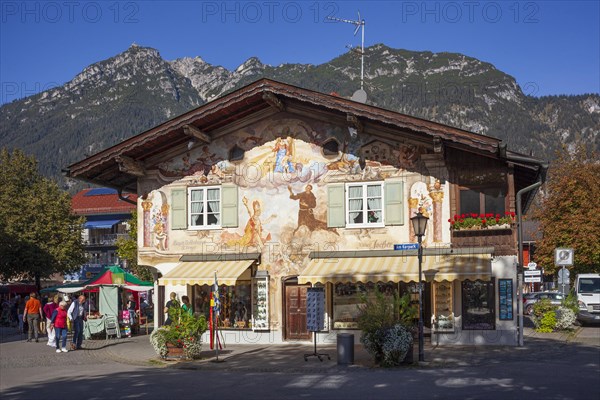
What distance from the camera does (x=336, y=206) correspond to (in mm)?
24844

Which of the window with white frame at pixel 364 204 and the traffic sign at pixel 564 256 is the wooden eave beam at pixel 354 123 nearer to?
the window with white frame at pixel 364 204

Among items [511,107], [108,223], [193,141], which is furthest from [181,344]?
[511,107]

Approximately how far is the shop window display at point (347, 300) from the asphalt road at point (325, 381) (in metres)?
4.66

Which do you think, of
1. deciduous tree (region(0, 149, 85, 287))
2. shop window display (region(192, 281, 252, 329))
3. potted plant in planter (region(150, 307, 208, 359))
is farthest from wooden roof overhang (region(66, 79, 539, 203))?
deciduous tree (region(0, 149, 85, 287))

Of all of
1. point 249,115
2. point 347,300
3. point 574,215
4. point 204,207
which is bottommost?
point 347,300

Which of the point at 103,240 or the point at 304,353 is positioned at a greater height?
the point at 103,240

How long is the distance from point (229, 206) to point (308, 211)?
8.66 feet

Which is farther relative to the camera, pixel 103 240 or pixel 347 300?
pixel 103 240

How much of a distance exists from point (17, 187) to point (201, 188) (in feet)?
106

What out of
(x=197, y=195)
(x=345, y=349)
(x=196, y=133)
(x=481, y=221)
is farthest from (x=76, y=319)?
(x=481, y=221)

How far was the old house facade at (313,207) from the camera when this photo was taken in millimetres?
23391

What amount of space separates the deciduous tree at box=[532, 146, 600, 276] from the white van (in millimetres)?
8243

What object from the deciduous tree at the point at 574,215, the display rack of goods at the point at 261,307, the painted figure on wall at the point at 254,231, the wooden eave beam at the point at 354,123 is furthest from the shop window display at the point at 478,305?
the deciduous tree at the point at 574,215

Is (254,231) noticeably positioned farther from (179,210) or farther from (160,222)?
(160,222)
